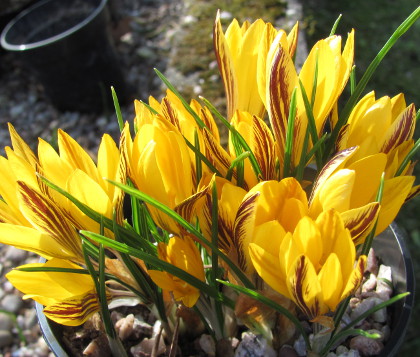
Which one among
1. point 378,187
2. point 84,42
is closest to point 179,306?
point 378,187

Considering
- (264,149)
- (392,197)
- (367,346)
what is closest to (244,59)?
(264,149)

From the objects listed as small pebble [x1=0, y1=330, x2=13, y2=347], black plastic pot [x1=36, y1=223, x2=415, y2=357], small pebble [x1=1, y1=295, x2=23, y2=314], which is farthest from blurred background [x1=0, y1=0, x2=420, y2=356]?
black plastic pot [x1=36, y1=223, x2=415, y2=357]

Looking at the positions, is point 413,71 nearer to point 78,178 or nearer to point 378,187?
point 378,187

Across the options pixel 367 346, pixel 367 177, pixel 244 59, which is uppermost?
pixel 244 59

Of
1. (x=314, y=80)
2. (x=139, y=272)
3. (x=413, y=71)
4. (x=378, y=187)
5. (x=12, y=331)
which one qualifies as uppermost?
(x=314, y=80)

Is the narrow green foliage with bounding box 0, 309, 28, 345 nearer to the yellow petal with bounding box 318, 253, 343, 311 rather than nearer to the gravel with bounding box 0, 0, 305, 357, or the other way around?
the gravel with bounding box 0, 0, 305, 357

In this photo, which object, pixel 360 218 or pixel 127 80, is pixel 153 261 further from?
pixel 127 80
